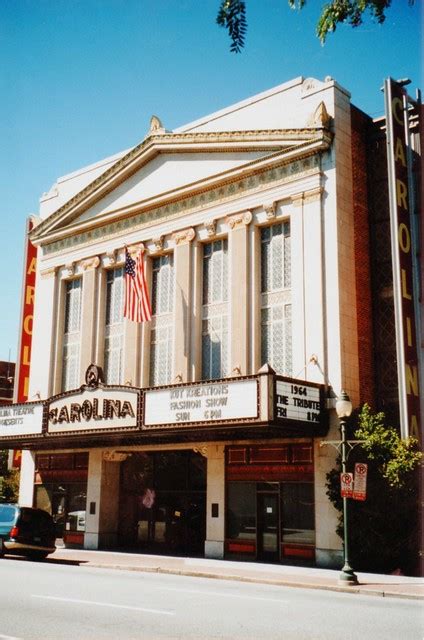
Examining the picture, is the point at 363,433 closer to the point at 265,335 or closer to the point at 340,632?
the point at 265,335

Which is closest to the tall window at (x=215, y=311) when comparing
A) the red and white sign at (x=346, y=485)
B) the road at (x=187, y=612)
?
the red and white sign at (x=346, y=485)

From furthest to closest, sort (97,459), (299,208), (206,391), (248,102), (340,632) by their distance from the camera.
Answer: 1. (97,459)
2. (248,102)
3. (299,208)
4. (206,391)
5. (340,632)

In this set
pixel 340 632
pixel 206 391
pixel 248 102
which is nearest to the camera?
pixel 340 632

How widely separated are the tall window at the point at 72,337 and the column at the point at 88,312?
3.48 feet

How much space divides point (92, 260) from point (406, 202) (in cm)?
1462

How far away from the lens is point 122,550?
27406 millimetres

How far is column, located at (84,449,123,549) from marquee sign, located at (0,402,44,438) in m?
2.68

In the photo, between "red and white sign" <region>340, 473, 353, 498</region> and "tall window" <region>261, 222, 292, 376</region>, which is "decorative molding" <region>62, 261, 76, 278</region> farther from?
"red and white sign" <region>340, 473, 353, 498</region>

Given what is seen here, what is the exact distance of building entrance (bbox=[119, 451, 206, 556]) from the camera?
1048 inches

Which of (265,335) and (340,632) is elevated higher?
(265,335)

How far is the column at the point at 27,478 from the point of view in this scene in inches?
1257

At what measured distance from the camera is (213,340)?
86.5ft

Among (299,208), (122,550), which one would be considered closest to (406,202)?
(299,208)

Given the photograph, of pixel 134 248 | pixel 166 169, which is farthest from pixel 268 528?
pixel 166 169
